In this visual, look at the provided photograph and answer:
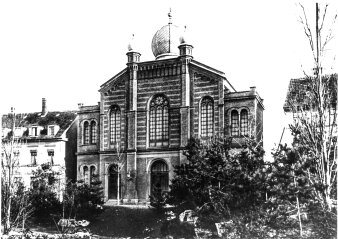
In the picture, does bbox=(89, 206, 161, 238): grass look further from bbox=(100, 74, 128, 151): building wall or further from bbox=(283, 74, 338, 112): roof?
bbox=(283, 74, 338, 112): roof

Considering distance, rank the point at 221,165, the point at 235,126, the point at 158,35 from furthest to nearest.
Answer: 1. the point at 158,35
2. the point at 235,126
3. the point at 221,165

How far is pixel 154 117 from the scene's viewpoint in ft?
140

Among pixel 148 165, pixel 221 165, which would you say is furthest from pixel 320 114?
pixel 148 165

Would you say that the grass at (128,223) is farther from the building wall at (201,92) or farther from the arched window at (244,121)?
the arched window at (244,121)

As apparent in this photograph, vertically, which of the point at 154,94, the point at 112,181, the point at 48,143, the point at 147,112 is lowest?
the point at 112,181

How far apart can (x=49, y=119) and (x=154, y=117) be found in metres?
15.2

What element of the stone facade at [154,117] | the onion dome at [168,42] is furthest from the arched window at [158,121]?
the onion dome at [168,42]

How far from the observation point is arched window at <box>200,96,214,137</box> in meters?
40.8

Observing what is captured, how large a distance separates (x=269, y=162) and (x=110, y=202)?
27981 millimetres

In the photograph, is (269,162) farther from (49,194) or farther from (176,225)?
(49,194)

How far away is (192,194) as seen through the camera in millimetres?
24422

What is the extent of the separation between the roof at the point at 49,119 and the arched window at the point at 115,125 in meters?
7.28

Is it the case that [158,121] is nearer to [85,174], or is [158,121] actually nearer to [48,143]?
[85,174]

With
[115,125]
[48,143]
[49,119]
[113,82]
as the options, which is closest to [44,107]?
[49,119]
